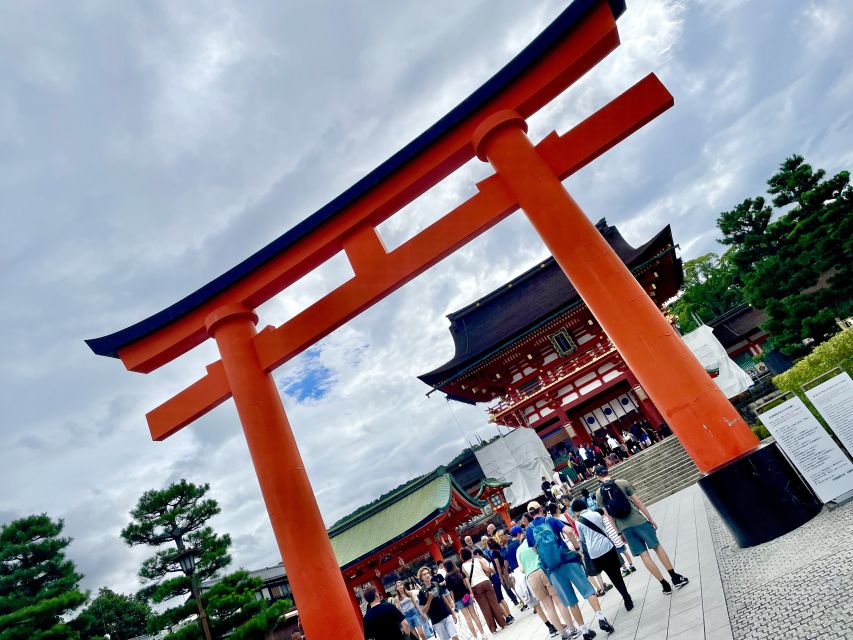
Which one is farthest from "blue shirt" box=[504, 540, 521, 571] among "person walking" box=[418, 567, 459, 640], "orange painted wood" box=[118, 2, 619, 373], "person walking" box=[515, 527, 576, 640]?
"orange painted wood" box=[118, 2, 619, 373]

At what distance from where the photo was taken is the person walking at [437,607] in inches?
285

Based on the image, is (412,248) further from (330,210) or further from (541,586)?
(541,586)

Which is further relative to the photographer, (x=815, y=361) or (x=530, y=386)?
(x=530, y=386)

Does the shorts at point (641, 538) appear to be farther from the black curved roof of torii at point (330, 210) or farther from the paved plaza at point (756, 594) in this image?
the black curved roof of torii at point (330, 210)

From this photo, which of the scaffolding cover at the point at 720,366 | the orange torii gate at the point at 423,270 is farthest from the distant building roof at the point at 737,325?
the orange torii gate at the point at 423,270

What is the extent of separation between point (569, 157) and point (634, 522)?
394 cm

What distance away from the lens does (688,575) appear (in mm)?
5094

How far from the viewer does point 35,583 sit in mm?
15242

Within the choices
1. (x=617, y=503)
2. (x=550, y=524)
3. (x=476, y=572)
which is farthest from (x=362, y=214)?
(x=476, y=572)

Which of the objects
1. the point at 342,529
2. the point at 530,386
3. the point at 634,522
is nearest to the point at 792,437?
the point at 634,522

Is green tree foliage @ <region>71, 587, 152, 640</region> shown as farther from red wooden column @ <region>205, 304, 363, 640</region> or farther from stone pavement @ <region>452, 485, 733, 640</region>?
red wooden column @ <region>205, 304, 363, 640</region>

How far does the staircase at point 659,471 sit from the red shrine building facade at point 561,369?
251 cm

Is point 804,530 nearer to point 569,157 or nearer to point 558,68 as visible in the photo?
point 569,157

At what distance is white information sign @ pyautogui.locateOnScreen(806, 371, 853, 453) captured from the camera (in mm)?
4961
